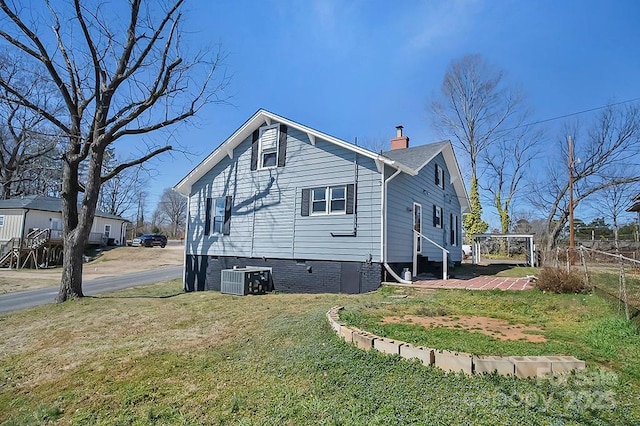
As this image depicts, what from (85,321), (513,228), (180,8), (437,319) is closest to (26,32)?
(180,8)

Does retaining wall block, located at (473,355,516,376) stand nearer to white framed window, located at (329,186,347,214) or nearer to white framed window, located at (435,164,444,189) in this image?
white framed window, located at (329,186,347,214)

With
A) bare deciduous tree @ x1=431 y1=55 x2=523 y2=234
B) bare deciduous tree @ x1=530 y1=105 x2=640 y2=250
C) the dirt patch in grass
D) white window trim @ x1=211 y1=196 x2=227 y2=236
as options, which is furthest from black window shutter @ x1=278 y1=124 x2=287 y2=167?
bare deciduous tree @ x1=530 y1=105 x2=640 y2=250

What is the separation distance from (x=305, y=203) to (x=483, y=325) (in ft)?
22.7

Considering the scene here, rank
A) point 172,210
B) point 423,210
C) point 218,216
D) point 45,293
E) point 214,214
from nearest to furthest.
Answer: point 423,210, point 218,216, point 214,214, point 45,293, point 172,210

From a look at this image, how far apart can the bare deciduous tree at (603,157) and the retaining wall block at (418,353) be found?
24.4 meters

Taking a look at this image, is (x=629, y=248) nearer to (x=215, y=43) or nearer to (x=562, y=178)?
(x=562, y=178)

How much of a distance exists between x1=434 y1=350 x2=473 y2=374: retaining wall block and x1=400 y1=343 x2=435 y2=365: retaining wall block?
0.06 m

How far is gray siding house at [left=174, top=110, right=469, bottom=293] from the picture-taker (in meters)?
9.95

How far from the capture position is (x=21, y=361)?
5.44 meters

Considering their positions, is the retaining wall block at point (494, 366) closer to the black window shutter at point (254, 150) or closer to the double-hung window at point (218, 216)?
the black window shutter at point (254, 150)

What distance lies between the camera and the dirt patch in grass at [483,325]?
4.41 meters

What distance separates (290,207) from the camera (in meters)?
11.4

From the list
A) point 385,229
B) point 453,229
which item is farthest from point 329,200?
point 453,229

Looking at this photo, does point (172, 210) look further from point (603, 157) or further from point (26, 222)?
point (603, 157)
